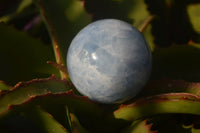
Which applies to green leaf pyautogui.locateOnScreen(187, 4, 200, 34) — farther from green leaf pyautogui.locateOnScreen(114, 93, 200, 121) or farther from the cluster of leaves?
green leaf pyautogui.locateOnScreen(114, 93, 200, 121)

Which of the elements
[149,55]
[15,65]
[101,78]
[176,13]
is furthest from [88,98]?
[176,13]

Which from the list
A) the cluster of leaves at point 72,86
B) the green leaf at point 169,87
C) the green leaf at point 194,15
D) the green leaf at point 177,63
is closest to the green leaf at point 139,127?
the cluster of leaves at point 72,86

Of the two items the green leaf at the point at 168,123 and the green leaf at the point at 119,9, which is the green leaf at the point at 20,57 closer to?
the green leaf at the point at 119,9

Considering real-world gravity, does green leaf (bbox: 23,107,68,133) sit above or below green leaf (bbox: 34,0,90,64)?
below

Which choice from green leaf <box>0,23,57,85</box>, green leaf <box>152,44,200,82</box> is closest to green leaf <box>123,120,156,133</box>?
green leaf <box>152,44,200,82</box>

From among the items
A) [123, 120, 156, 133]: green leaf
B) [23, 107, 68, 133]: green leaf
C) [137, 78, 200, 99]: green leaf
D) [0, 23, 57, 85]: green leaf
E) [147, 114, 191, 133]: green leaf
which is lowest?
[147, 114, 191, 133]: green leaf

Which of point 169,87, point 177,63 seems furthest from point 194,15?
point 169,87

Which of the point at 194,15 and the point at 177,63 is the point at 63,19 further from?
the point at 194,15

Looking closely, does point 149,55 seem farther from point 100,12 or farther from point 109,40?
point 100,12
